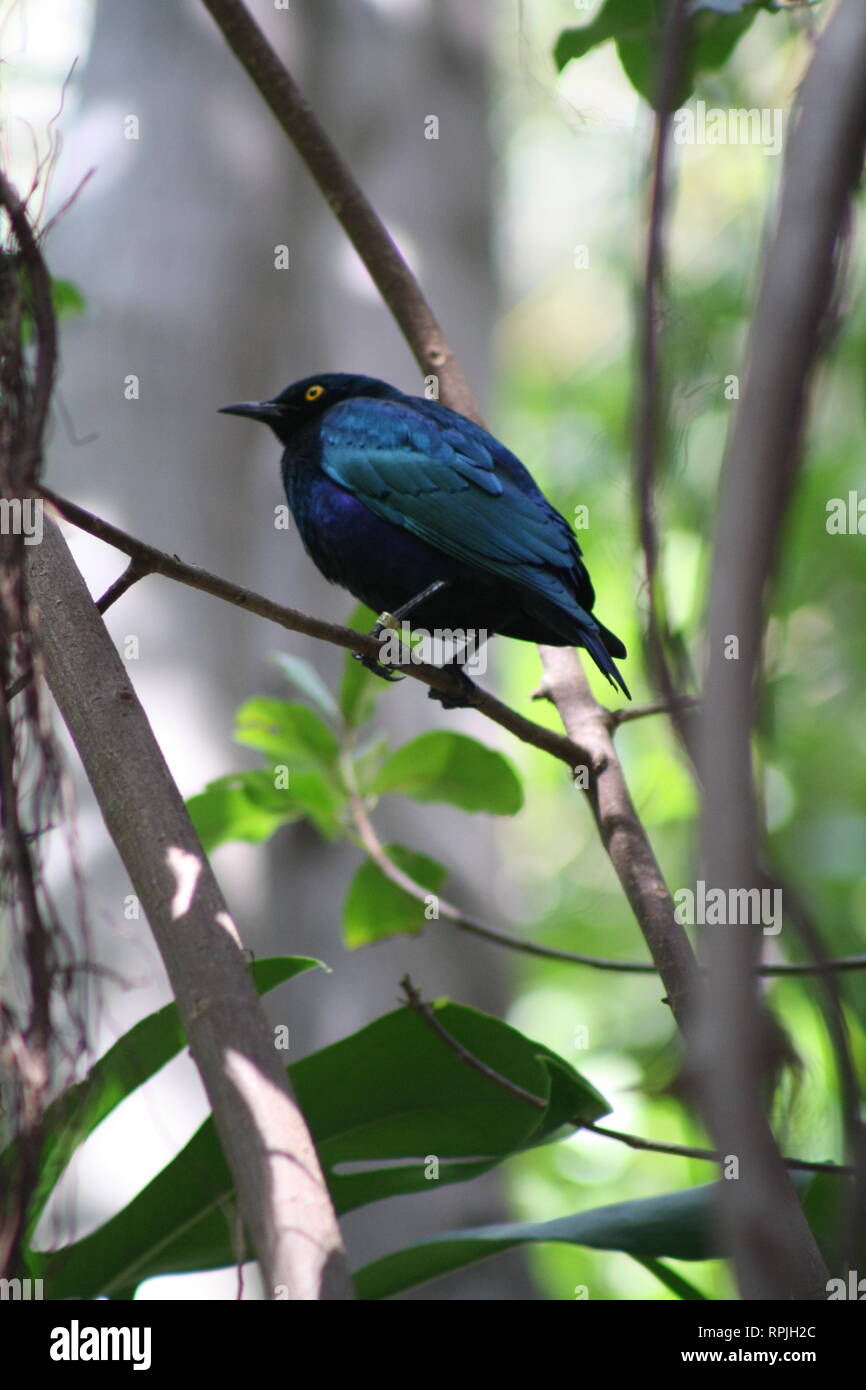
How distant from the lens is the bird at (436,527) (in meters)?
2.95

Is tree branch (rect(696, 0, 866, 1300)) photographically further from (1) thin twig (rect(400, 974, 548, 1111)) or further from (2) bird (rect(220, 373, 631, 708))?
(2) bird (rect(220, 373, 631, 708))

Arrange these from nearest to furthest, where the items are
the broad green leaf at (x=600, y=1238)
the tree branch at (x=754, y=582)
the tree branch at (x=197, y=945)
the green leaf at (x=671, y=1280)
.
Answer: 1. the tree branch at (x=754, y=582)
2. the tree branch at (x=197, y=945)
3. the broad green leaf at (x=600, y=1238)
4. the green leaf at (x=671, y=1280)

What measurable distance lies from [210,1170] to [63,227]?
3736 mm

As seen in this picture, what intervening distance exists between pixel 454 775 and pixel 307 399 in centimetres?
141

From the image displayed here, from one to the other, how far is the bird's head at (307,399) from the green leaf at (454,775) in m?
1.23

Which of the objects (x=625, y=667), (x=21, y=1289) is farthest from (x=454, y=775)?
(x=625, y=667)

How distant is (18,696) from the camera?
143 centimetres

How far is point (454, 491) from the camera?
123 inches

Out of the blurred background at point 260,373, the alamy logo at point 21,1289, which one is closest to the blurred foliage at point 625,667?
the blurred background at point 260,373

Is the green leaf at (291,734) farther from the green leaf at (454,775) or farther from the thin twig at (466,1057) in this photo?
the thin twig at (466,1057)

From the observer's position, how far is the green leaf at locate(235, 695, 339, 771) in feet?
9.74

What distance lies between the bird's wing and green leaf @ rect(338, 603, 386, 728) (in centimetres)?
25
